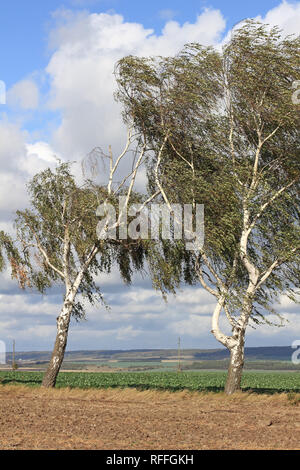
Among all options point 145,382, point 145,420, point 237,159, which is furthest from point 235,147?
point 145,382

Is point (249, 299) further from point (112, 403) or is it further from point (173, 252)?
point (112, 403)

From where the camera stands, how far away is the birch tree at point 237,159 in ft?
88.3

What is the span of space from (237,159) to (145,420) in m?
14.7

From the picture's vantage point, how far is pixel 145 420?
18.8 metres

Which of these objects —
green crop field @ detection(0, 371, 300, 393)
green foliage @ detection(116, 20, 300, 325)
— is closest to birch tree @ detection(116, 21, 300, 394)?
green foliage @ detection(116, 20, 300, 325)

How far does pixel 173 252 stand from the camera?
97.4 ft

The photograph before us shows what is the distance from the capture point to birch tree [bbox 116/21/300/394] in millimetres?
26906

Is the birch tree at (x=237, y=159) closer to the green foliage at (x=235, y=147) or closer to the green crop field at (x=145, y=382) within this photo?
the green foliage at (x=235, y=147)

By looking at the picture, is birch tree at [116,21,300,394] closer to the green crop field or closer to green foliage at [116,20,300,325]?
green foliage at [116,20,300,325]

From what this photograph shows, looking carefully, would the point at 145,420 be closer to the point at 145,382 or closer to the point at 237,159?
the point at 237,159

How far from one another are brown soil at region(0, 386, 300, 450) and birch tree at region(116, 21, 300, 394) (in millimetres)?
4023

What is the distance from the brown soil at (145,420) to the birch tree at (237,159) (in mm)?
4023

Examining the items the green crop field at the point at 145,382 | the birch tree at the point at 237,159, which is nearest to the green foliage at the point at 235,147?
the birch tree at the point at 237,159
